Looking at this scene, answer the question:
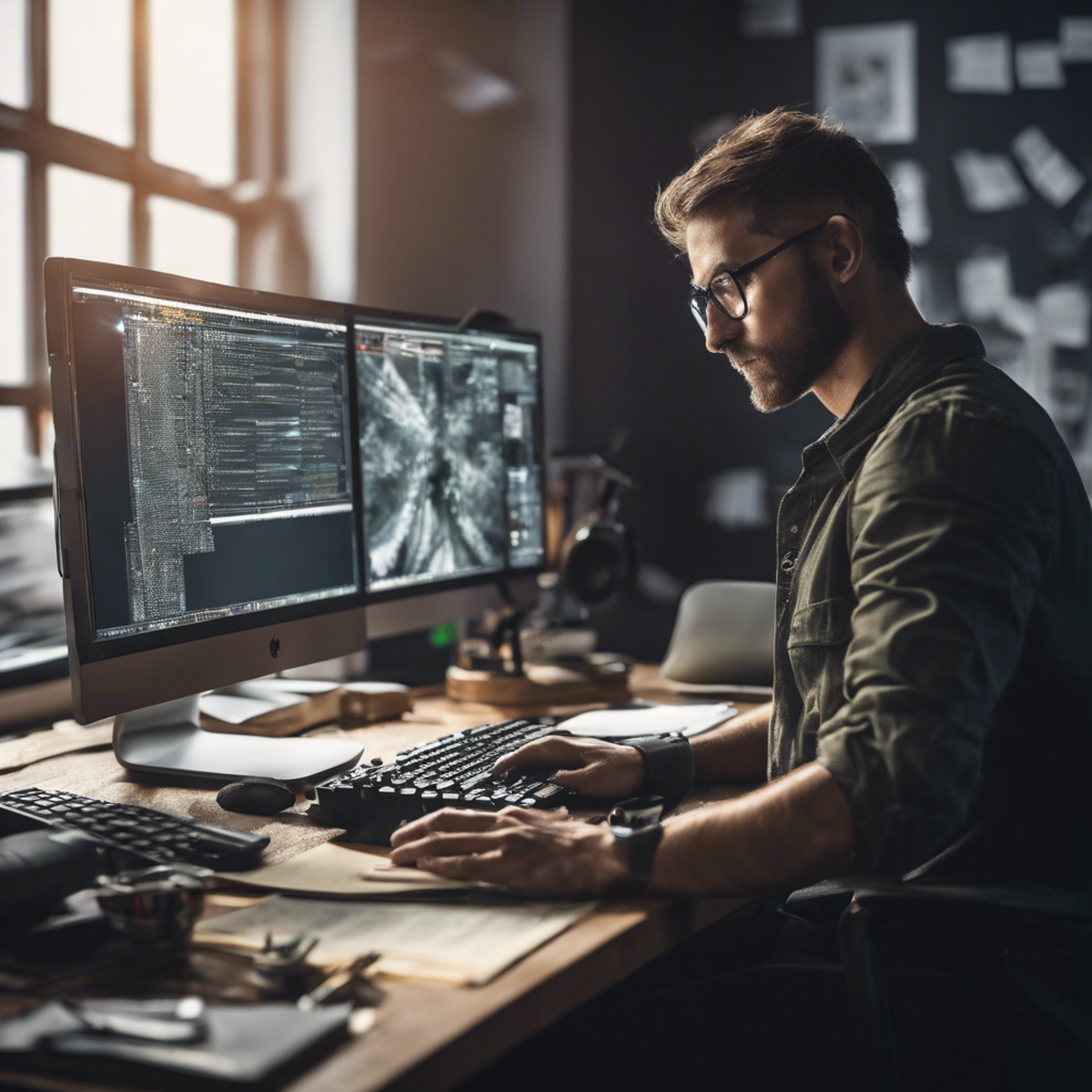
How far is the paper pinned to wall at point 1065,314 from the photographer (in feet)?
8.07

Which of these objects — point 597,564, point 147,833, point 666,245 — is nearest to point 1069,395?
point 666,245

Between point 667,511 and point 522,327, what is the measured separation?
0.55 metres

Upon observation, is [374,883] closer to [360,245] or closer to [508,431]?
[508,431]

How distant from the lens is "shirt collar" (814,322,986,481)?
115cm

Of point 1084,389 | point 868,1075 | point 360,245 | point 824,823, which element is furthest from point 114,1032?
point 1084,389

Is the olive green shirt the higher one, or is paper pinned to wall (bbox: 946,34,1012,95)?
paper pinned to wall (bbox: 946,34,1012,95)

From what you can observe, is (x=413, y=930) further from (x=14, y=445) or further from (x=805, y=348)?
(x=14, y=445)

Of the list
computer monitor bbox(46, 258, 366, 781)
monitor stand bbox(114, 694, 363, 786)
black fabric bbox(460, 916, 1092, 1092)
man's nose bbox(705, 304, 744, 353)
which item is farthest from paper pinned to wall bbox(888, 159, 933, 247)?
monitor stand bbox(114, 694, 363, 786)

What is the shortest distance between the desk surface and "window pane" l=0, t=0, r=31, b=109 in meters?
1.18

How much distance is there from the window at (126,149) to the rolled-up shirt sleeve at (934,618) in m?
1.16

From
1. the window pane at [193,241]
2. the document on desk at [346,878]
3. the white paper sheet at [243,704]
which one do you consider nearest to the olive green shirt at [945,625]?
the document on desk at [346,878]

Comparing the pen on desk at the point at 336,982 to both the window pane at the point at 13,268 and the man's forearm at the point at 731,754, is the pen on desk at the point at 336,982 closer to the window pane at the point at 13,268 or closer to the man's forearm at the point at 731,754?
the man's forearm at the point at 731,754

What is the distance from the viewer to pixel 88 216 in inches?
75.4

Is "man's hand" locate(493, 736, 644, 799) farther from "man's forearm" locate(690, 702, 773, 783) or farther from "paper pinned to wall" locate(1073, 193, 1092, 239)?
"paper pinned to wall" locate(1073, 193, 1092, 239)
